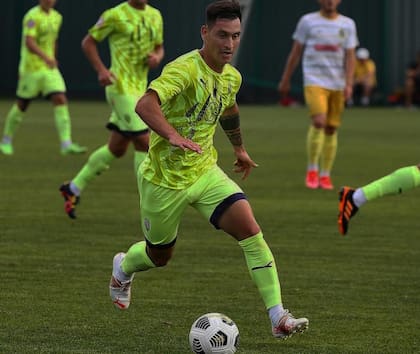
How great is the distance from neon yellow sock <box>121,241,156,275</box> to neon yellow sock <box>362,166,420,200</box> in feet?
10.3

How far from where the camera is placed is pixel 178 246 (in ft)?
33.3

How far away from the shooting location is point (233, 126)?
7.26 metres

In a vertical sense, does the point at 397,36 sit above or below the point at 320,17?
below

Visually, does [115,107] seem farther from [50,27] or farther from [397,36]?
[397,36]

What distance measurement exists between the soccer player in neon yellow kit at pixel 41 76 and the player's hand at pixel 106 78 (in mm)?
6225

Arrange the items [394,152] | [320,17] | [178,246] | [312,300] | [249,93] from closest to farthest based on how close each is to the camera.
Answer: [312,300]
[178,246]
[320,17]
[394,152]
[249,93]

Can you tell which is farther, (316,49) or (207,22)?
(316,49)

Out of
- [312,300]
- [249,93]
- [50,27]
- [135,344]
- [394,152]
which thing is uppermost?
[135,344]

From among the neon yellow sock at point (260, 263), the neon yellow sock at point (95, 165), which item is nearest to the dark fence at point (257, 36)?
the neon yellow sock at point (95, 165)

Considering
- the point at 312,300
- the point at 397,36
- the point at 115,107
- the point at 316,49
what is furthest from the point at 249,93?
the point at 312,300

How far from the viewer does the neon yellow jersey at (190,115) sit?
262 inches

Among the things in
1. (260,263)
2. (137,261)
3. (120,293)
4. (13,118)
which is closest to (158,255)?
(137,261)

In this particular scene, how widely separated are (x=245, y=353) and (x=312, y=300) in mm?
1604

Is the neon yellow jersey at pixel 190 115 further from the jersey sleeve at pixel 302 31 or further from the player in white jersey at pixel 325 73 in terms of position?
the jersey sleeve at pixel 302 31
